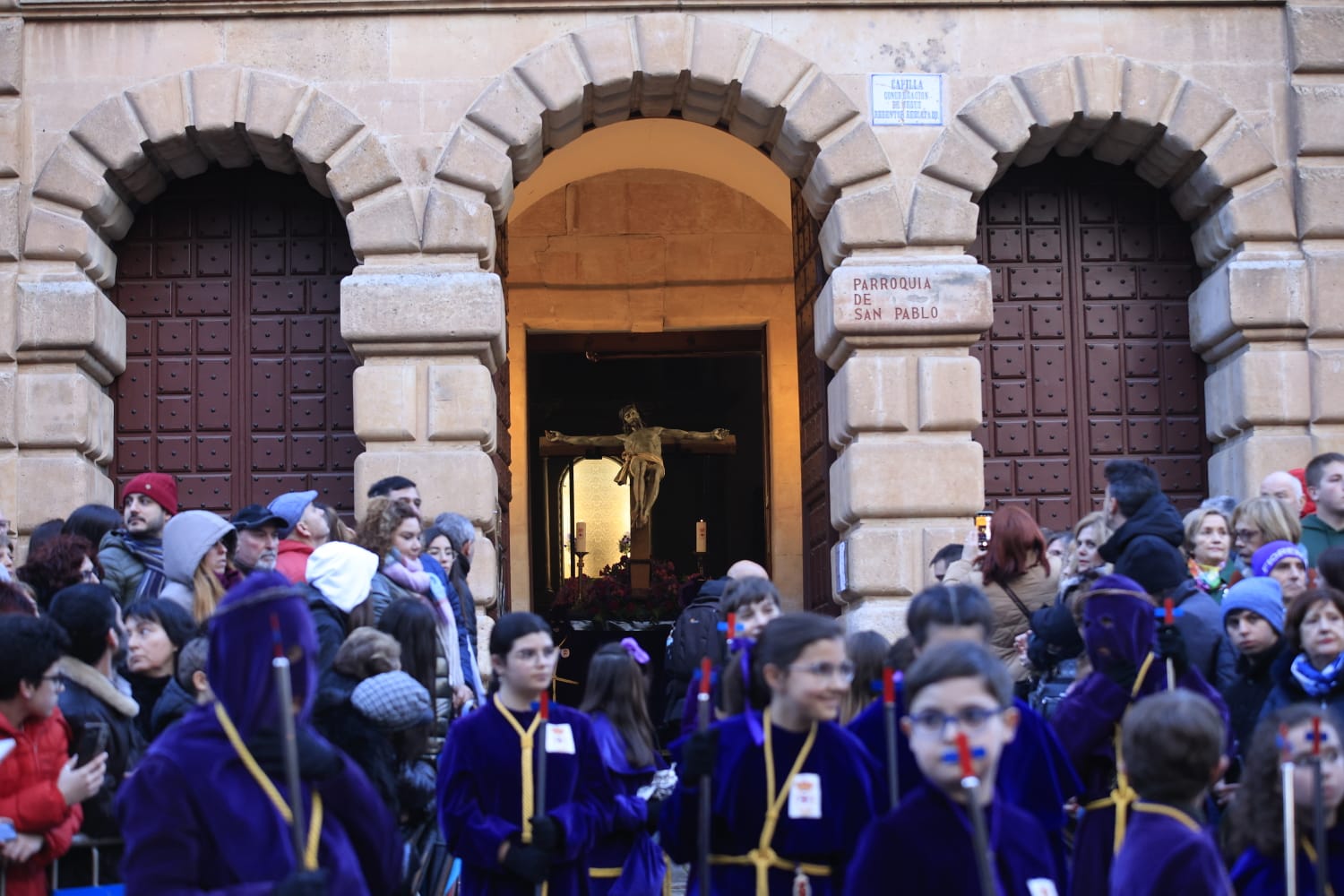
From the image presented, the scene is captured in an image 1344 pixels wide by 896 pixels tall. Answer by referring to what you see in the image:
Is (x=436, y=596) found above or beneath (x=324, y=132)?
beneath

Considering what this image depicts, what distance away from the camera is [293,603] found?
169 inches

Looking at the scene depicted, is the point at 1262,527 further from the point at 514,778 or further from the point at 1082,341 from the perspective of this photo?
the point at 1082,341

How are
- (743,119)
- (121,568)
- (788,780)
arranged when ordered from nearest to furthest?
1. (788,780)
2. (121,568)
3. (743,119)

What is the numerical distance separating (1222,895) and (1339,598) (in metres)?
2.44

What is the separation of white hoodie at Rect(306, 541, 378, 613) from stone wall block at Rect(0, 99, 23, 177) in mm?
6025

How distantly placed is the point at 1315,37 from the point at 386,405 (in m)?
6.90

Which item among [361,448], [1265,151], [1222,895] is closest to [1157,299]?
[1265,151]

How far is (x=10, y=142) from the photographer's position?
1254cm

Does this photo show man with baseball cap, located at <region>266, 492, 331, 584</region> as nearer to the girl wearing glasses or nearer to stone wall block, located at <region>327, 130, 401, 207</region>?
the girl wearing glasses

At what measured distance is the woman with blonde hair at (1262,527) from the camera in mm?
8664

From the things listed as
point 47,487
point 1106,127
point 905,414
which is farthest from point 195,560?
point 1106,127

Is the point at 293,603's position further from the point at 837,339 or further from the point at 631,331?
the point at 631,331

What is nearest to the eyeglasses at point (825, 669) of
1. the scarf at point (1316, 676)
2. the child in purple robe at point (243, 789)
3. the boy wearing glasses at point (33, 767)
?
the child in purple robe at point (243, 789)

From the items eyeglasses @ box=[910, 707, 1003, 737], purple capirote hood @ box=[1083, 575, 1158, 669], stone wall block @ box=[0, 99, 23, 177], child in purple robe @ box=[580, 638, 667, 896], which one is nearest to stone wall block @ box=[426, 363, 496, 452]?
stone wall block @ box=[0, 99, 23, 177]
